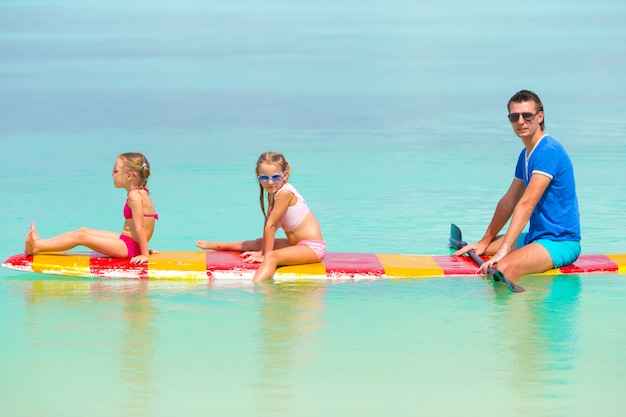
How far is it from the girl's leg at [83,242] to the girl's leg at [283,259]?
91 centimetres

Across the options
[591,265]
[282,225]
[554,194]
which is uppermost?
[554,194]

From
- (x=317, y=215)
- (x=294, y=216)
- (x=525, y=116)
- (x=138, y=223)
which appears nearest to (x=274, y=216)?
(x=294, y=216)

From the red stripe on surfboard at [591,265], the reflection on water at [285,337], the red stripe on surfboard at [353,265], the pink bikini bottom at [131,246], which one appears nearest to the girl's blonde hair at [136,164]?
the pink bikini bottom at [131,246]

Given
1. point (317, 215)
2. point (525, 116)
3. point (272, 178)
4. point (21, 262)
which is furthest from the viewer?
point (317, 215)

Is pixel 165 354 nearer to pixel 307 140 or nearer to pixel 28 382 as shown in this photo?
pixel 28 382

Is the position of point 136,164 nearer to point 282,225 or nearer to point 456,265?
point 282,225

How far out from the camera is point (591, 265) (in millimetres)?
6723

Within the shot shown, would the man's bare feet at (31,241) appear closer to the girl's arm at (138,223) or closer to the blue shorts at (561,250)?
the girl's arm at (138,223)

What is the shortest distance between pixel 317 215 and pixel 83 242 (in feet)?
10.2

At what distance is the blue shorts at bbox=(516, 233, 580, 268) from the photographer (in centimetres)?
656

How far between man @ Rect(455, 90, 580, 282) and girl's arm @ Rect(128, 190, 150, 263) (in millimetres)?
2028

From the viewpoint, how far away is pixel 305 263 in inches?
263

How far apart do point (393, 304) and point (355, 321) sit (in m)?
0.41

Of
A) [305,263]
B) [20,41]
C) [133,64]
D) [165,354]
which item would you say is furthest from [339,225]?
[20,41]
